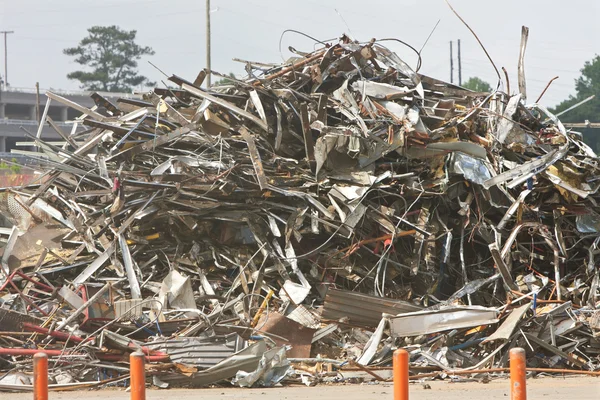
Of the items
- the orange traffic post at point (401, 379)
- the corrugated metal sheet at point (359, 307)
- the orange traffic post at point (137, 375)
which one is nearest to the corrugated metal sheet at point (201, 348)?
the corrugated metal sheet at point (359, 307)

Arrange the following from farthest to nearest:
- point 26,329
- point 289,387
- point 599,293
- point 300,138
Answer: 1. point 300,138
2. point 599,293
3. point 26,329
4. point 289,387

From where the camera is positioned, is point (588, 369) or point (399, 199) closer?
point (588, 369)

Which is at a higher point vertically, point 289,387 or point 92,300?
point 92,300

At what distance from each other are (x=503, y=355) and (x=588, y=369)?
109cm

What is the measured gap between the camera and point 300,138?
12.1 metres

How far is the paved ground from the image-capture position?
27.0 ft

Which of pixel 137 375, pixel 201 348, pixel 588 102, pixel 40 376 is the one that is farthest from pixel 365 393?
pixel 588 102

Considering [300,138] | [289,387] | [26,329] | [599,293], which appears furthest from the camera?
[300,138]

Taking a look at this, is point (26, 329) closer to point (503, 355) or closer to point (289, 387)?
point (289, 387)

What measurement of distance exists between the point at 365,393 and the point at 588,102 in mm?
62163

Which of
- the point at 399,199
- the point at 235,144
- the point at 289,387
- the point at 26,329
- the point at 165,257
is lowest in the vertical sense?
the point at 289,387

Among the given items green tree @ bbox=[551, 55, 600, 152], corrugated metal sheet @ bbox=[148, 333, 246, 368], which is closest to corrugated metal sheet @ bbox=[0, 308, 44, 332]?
corrugated metal sheet @ bbox=[148, 333, 246, 368]

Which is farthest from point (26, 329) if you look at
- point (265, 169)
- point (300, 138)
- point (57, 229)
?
point (300, 138)

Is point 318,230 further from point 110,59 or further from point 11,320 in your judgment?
point 110,59
